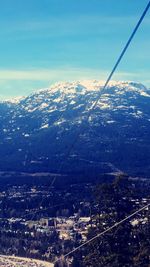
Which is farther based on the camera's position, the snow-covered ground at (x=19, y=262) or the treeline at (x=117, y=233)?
the snow-covered ground at (x=19, y=262)

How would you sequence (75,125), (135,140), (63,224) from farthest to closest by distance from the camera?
(75,125), (135,140), (63,224)

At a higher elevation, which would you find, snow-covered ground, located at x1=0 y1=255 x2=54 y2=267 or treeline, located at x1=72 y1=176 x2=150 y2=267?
treeline, located at x1=72 y1=176 x2=150 y2=267

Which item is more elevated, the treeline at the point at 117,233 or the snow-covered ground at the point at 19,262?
the treeline at the point at 117,233

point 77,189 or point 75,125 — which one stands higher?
point 75,125

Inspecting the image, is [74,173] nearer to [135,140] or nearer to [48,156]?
[48,156]

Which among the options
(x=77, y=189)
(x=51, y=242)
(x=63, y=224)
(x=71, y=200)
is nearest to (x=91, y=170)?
(x=77, y=189)

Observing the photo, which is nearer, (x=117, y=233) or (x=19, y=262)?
(x=117, y=233)

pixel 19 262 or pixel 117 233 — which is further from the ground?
pixel 117 233

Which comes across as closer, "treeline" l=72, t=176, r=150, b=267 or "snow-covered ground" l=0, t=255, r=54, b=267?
"treeline" l=72, t=176, r=150, b=267
